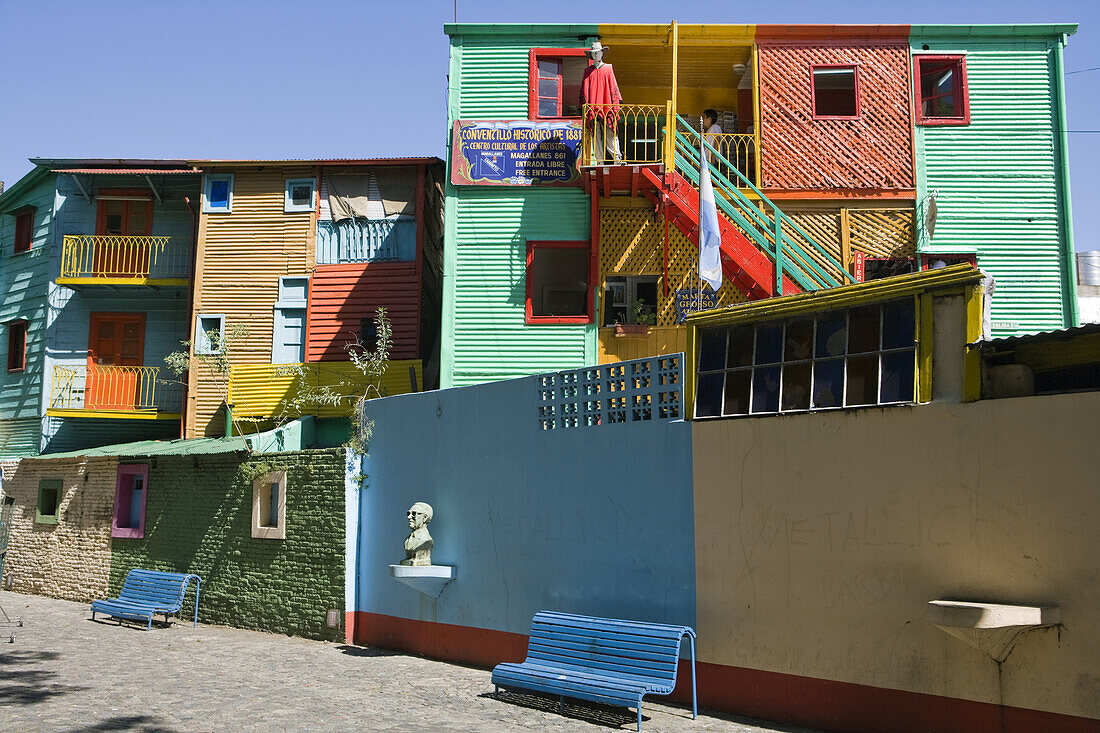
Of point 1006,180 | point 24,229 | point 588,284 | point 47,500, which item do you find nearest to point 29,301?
point 24,229

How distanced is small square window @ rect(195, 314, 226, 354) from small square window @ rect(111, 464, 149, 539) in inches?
120

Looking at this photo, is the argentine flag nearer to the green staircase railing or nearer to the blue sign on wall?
the green staircase railing

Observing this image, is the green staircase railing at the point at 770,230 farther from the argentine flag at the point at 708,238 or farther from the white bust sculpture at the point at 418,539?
the white bust sculpture at the point at 418,539

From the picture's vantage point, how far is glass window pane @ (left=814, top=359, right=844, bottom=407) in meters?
8.50

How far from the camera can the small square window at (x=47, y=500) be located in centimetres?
1978

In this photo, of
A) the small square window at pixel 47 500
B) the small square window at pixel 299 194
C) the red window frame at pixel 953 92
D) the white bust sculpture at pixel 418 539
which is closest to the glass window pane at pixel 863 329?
the white bust sculpture at pixel 418 539

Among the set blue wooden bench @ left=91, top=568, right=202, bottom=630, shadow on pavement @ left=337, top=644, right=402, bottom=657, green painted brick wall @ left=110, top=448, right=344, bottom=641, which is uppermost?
green painted brick wall @ left=110, top=448, right=344, bottom=641

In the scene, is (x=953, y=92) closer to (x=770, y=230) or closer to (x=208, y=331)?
(x=770, y=230)

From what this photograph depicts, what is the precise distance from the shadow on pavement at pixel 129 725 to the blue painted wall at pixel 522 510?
408 cm

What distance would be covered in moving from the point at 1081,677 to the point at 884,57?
1313cm

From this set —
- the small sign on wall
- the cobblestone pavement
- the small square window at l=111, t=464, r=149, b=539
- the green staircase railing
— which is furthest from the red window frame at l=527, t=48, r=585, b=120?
the small square window at l=111, t=464, r=149, b=539

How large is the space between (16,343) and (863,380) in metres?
21.4

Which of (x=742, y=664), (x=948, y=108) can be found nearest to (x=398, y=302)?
(x=948, y=108)

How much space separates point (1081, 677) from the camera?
6.70 metres
